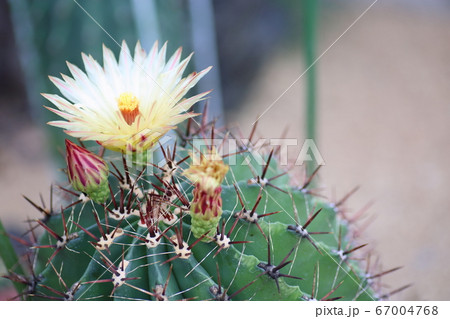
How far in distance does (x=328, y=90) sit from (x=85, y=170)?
1.87 metres

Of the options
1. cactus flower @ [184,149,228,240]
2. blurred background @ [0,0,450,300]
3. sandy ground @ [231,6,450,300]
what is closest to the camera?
cactus flower @ [184,149,228,240]

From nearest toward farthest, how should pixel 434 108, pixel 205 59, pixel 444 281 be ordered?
1. pixel 444 281
2. pixel 205 59
3. pixel 434 108

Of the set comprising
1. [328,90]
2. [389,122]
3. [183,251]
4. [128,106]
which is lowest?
[183,251]

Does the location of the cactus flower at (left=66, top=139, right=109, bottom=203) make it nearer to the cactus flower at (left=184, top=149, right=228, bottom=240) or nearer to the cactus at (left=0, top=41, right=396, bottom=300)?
the cactus at (left=0, top=41, right=396, bottom=300)

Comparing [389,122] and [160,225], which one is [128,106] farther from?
[389,122]

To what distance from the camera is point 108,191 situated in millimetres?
599

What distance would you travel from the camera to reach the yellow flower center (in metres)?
0.57

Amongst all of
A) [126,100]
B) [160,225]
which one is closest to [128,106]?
[126,100]

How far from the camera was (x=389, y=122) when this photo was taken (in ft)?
7.01

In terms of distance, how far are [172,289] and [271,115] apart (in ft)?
5.52

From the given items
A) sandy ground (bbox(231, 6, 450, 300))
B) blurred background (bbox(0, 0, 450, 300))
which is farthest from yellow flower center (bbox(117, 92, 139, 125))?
sandy ground (bbox(231, 6, 450, 300))

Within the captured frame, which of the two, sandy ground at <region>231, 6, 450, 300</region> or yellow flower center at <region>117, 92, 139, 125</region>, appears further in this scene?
sandy ground at <region>231, 6, 450, 300</region>
